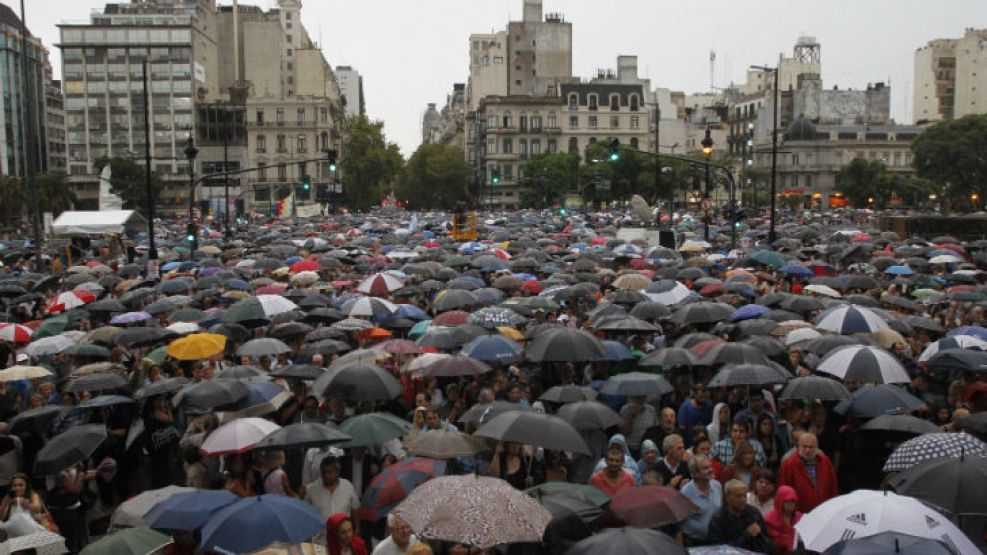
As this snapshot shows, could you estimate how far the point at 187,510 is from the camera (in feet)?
23.8

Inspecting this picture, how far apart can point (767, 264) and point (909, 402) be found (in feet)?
46.4

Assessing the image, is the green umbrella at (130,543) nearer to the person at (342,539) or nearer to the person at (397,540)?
the person at (342,539)

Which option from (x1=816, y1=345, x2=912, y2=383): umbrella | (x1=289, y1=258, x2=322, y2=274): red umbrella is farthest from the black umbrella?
(x1=289, y1=258, x2=322, y2=274): red umbrella

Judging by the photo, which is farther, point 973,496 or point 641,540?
point 973,496

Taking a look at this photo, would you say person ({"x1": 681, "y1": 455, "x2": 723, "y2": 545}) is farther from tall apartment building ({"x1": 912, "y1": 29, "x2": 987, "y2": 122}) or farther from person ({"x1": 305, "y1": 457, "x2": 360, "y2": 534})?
tall apartment building ({"x1": 912, "y1": 29, "x2": 987, "y2": 122})

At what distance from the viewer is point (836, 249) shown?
89.9ft

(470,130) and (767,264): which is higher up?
(470,130)

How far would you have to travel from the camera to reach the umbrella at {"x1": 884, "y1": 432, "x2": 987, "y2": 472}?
7.44 m

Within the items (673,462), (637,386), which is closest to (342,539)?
(673,462)

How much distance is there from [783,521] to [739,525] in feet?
1.78

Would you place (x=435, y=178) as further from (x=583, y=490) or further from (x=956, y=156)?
(x=583, y=490)

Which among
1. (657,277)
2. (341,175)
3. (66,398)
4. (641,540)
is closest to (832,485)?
(641,540)

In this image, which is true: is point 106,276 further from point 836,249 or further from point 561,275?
point 836,249

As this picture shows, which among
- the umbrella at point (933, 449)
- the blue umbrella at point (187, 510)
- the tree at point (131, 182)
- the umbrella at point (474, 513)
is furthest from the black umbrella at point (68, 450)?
the tree at point (131, 182)
